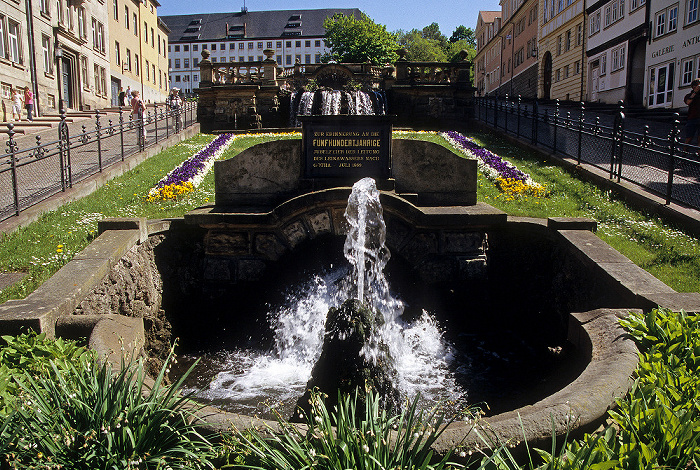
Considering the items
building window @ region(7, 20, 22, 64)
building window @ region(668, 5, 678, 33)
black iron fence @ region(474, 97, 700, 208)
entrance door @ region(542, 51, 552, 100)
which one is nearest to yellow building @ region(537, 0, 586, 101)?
entrance door @ region(542, 51, 552, 100)

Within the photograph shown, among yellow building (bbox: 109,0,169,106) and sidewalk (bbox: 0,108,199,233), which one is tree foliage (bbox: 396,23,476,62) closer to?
yellow building (bbox: 109,0,169,106)

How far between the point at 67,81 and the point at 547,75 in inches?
1525

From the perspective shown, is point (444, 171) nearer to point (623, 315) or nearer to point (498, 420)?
point (623, 315)

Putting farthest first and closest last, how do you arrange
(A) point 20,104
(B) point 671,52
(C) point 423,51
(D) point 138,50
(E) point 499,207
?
(C) point 423,51 < (D) point 138,50 < (B) point 671,52 < (A) point 20,104 < (E) point 499,207

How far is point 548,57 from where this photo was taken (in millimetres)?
50031

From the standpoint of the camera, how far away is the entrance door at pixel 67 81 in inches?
1421

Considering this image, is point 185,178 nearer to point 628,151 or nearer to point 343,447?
point 628,151

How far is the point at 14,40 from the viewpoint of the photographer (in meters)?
28.4

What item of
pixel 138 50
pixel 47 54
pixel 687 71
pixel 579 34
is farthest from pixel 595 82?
pixel 138 50

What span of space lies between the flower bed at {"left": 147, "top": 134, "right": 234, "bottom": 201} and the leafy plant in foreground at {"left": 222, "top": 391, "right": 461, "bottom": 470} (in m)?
8.51

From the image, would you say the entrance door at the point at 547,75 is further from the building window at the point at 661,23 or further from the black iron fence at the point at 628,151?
the black iron fence at the point at 628,151

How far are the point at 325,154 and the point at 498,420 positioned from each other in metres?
5.46

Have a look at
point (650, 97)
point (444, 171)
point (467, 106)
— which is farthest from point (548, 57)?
point (444, 171)

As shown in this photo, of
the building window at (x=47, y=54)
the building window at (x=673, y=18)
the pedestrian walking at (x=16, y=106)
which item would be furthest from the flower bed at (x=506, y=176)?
the building window at (x=47, y=54)
